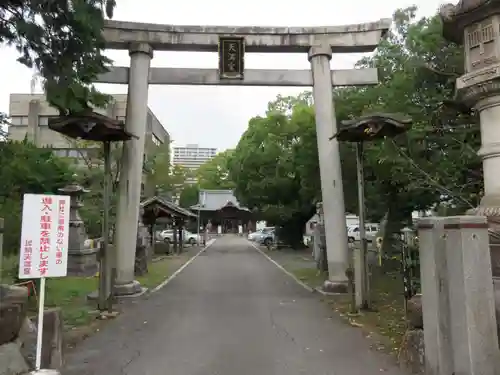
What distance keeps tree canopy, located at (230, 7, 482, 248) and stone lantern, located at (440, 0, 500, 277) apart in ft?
5.72

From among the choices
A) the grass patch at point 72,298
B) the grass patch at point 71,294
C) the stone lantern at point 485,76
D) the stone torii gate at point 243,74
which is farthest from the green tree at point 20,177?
the stone lantern at point 485,76

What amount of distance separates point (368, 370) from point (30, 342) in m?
4.17

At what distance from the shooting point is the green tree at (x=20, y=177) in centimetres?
1251

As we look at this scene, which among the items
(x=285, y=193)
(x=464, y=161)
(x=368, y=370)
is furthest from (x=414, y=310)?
(x=285, y=193)

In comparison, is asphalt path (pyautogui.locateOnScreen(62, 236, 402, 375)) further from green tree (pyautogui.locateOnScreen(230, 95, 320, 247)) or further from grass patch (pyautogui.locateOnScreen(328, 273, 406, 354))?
green tree (pyautogui.locateOnScreen(230, 95, 320, 247))

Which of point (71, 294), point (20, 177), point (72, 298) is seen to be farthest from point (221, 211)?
point (72, 298)

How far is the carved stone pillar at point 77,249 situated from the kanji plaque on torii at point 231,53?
28.2ft

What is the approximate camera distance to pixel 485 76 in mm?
5523

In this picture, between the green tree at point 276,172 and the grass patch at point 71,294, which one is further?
the green tree at point 276,172

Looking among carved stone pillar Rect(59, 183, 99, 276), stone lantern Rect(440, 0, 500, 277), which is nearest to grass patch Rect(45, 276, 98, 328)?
carved stone pillar Rect(59, 183, 99, 276)

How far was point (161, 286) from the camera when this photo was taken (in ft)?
46.7

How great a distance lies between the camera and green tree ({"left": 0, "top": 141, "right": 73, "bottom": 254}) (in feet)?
41.0

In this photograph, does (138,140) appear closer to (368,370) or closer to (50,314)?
(50,314)

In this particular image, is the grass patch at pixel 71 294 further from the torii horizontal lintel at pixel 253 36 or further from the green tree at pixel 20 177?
the torii horizontal lintel at pixel 253 36
